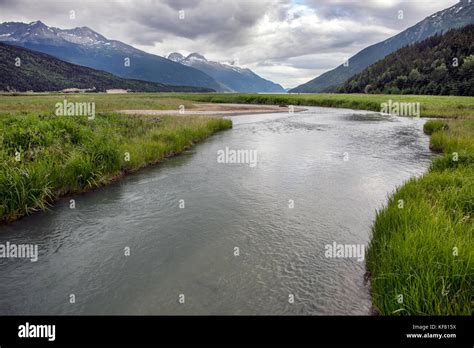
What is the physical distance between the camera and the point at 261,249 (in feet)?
30.5

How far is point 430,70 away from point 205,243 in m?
146

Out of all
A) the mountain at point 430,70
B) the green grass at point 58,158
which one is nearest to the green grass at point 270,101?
the mountain at point 430,70

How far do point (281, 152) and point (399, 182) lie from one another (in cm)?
993

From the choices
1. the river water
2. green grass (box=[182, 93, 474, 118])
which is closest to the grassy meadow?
the river water

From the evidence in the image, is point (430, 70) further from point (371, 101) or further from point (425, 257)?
point (425, 257)

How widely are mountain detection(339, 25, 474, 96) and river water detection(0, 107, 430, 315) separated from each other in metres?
110

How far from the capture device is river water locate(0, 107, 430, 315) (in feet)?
22.8

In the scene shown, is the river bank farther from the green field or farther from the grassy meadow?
the grassy meadow

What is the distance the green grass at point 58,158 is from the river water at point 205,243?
0.68m

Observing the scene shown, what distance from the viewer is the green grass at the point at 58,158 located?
38.2ft

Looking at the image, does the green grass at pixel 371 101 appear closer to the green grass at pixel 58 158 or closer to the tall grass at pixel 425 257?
the tall grass at pixel 425 257

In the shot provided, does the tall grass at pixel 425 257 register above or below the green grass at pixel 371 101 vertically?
below

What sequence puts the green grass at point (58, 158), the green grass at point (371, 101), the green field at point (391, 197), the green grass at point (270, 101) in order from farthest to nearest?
the green grass at point (270, 101) → the green grass at point (371, 101) → the green grass at point (58, 158) → the green field at point (391, 197)
